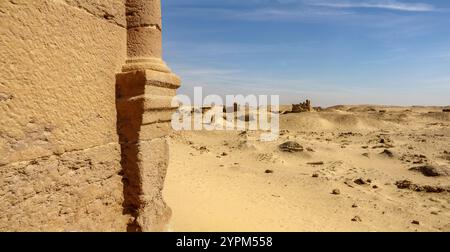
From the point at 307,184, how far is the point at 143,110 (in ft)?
28.8

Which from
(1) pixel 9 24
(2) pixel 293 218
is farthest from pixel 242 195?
(1) pixel 9 24

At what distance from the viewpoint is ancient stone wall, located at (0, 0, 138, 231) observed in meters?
2.83

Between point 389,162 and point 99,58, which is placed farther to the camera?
point 389,162

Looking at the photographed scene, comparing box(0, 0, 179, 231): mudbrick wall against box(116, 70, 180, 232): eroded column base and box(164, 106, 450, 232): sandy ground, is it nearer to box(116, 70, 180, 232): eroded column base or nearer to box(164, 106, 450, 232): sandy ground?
box(116, 70, 180, 232): eroded column base

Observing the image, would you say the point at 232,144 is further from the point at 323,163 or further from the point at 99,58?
the point at 99,58

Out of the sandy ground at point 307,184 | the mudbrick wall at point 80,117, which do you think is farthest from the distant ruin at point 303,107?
the mudbrick wall at point 80,117

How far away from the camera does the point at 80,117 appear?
349 cm

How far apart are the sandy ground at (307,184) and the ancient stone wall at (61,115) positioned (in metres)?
1.56

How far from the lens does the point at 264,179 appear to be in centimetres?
1200

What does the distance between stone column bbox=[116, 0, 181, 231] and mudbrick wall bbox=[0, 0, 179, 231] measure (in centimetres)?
1

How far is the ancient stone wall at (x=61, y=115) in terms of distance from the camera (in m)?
2.83

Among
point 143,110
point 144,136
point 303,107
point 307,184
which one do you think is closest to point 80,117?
point 143,110

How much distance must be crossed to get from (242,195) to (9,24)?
797cm

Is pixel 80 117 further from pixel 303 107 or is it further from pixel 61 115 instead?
pixel 303 107
